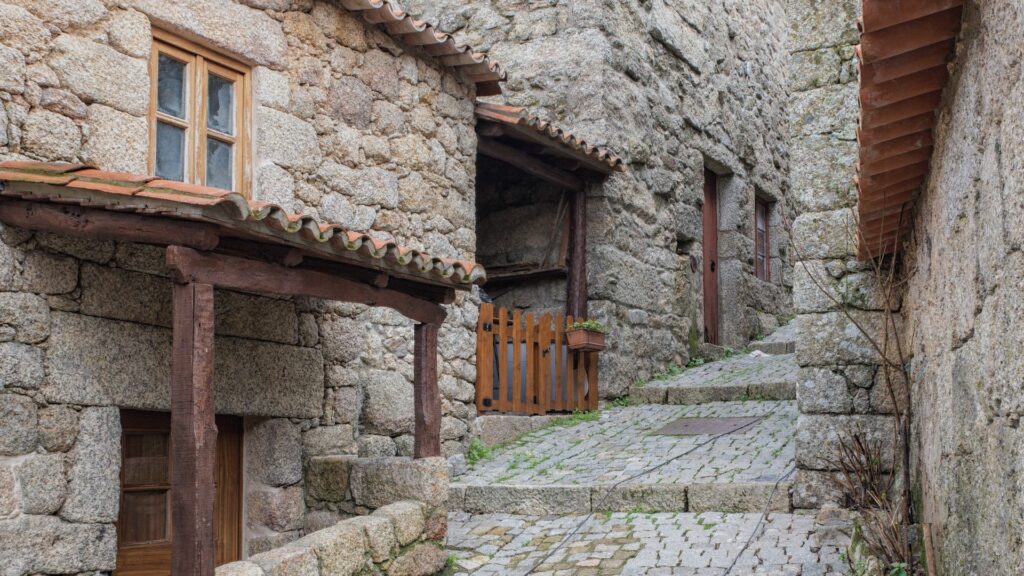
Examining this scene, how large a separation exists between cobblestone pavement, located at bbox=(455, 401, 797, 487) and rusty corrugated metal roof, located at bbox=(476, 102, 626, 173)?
90.7 inches

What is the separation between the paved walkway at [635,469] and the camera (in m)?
6.21

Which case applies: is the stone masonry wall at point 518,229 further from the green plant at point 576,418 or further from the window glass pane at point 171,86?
the window glass pane at point 171,86

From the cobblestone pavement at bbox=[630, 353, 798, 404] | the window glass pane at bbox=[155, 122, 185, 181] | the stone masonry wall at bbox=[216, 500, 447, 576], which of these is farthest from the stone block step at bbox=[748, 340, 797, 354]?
the window glass pane at bbox=[155, 122, 185, 181]

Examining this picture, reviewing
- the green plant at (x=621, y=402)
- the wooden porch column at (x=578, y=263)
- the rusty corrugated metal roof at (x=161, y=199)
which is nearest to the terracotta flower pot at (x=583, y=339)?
the wooden porch column at (x=578, y=263)

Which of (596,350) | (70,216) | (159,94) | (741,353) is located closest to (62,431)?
(70,216)

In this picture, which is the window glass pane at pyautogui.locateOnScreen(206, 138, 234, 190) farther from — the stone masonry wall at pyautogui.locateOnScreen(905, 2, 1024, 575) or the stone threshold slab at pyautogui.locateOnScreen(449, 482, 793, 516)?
the stone masonry wall at pyautogui.locateOnScreen(905, 2, 1024, 575)

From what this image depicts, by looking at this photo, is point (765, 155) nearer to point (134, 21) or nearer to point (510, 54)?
point (510, 54)

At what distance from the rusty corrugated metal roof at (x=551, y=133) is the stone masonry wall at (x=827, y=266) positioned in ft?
7.84

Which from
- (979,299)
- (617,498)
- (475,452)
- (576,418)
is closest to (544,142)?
(576,418)

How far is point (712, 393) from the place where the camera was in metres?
9.23

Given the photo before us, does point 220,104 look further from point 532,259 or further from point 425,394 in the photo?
point 532,259

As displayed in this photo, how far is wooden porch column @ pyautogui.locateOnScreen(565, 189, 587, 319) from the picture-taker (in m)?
9.45

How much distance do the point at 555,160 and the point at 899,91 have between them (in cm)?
601

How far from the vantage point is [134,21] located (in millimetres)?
4941
